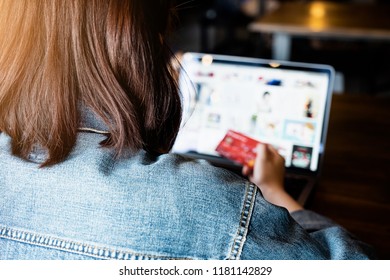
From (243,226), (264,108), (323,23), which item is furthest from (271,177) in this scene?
(323,23)

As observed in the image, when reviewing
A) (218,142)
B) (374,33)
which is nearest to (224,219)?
(218,142)

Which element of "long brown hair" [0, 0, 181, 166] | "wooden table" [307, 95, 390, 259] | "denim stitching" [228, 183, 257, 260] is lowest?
"wooden table" [307, 95, 390, 259]

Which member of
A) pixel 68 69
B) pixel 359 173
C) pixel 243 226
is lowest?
pixel 359 173

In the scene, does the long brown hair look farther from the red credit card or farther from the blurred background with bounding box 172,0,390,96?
the blurred background with bounding box 172,0,390,96

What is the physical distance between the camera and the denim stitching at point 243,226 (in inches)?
22.6

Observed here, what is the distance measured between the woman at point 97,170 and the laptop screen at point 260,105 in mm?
494

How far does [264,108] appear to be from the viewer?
116 centimetres

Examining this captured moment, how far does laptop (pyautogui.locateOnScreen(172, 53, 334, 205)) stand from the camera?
1119 millimetres

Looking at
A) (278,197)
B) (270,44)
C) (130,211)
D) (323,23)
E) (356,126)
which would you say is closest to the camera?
(130,211)

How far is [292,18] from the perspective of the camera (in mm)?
2941

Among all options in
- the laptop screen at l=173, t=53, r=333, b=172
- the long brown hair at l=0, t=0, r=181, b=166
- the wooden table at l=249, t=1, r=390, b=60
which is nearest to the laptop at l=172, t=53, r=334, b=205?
the laptop screen at l=173, t=53, r=333, b=172

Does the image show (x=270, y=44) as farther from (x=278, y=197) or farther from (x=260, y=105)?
(x=278, y=197)

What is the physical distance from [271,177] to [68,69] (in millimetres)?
481
